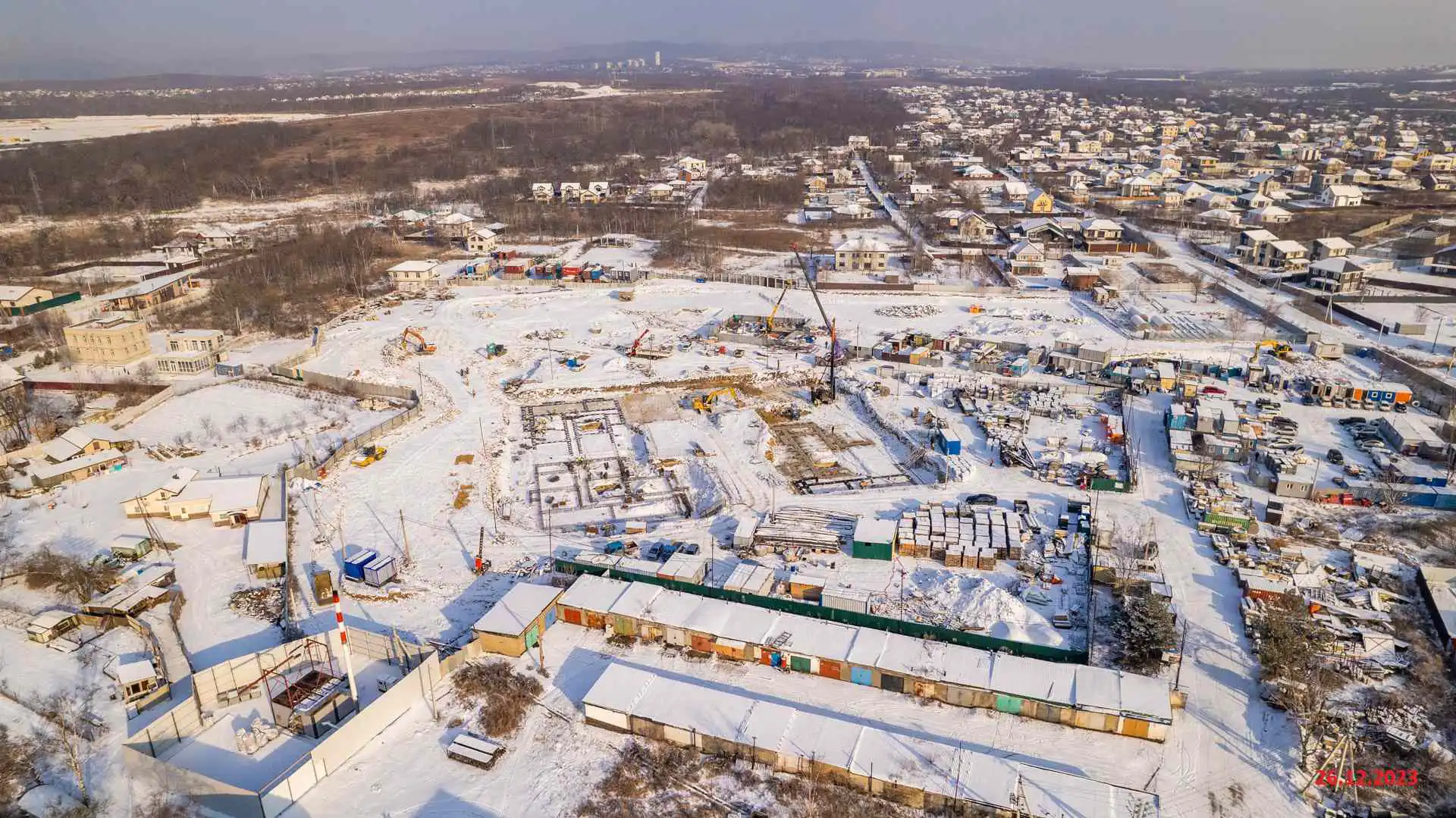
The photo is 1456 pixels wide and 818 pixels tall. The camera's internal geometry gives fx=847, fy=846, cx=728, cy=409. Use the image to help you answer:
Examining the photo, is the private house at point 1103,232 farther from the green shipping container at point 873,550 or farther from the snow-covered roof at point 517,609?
the snow-covered roof at point 517,609

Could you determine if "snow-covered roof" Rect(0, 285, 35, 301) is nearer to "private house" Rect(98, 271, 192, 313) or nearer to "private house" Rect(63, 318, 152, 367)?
"private house" Rect(98, 271, 192, 313)

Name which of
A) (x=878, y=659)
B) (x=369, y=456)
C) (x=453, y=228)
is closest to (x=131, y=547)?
(x=369, y=456)

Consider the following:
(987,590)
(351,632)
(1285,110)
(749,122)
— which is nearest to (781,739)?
(987,590)

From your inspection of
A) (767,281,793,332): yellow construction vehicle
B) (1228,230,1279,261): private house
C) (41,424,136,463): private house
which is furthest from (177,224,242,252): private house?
(1228,230,1279,261): private house

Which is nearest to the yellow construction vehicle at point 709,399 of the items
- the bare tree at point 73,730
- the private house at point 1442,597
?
the bare tree at point 73,730

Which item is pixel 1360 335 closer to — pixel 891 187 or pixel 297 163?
pixel 891 187
